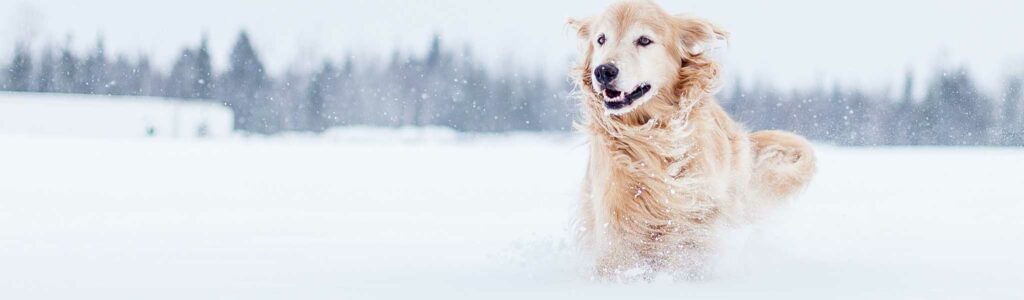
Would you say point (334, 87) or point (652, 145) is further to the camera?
point (334, 87)

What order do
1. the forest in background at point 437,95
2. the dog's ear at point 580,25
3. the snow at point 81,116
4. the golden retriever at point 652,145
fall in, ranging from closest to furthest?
the golden retriever at point 652,145 < the dog's ear at point 580,25 < the snow at point 81,116 < the forest in background at point 437,95

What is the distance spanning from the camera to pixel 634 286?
3.97 metres

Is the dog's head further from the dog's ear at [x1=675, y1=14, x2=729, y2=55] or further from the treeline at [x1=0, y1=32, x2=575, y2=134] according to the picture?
the treeline at [x1=0, y1=32, x2=575, y2=134]

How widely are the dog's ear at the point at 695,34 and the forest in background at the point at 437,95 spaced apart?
143 ft

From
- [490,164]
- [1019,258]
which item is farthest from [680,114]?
[490,164]

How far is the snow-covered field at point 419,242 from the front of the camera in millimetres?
3789

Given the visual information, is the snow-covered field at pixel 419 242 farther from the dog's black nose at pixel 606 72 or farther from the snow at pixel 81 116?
the snow at pixel 81 116

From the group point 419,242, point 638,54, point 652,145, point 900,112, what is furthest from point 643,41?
point 900,112

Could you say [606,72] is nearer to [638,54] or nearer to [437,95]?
[638,54]

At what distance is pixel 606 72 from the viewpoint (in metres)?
4.18

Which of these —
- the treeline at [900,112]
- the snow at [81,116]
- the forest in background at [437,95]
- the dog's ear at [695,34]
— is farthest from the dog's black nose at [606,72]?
the forest in background at [437,95]

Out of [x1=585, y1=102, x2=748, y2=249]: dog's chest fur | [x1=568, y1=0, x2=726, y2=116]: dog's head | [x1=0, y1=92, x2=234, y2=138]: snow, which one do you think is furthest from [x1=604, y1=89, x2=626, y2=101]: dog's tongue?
[x1=0, y1=92, x2=234, y2=138]: snow

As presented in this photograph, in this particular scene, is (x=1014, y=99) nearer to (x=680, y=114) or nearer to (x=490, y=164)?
(x=490, y=164)

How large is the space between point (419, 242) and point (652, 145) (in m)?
2.10
